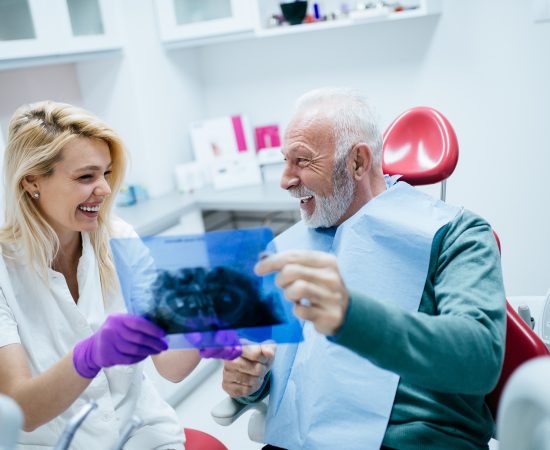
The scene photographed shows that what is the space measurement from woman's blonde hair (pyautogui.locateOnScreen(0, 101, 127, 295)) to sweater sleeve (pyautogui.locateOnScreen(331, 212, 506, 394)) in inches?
32.9

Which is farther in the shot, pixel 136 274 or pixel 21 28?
pixel 21 28

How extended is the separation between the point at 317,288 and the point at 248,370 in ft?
1.62

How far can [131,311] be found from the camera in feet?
3.37

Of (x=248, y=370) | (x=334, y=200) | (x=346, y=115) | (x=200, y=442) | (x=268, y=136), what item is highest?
(x=346, y=115)

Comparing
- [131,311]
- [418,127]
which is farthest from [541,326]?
[131,311]

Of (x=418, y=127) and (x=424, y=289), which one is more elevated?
(x=418, y=127)

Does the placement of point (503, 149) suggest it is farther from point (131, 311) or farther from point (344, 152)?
point (131, 311)

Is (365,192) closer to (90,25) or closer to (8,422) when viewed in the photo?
(8,422)

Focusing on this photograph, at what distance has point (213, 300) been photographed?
0.98 m

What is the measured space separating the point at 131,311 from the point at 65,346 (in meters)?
0.47

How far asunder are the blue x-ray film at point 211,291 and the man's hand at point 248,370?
28 centimetres

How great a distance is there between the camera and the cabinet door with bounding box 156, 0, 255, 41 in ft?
9.20

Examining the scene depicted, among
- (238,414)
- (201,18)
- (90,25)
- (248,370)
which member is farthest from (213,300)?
(201,18)

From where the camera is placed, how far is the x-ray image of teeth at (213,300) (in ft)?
3.19
